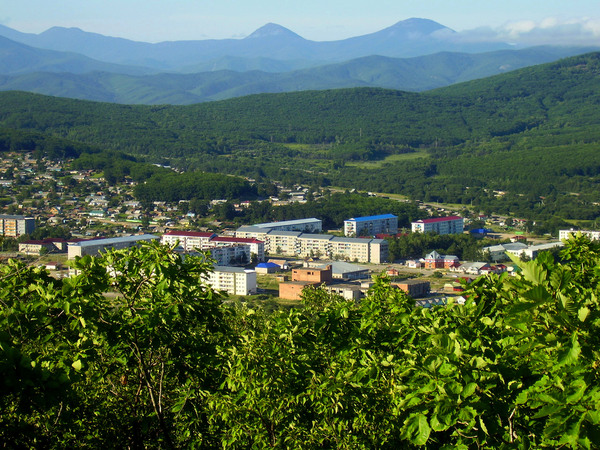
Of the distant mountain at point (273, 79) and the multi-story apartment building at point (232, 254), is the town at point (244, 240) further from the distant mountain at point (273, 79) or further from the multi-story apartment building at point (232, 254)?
the distant mountain at point (273, 79)

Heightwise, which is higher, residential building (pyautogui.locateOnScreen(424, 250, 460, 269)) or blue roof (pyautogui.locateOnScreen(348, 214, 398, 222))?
blue roof (pyautogui.locateOnScreen(348, 214, 398, 222))

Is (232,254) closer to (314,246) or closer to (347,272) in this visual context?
(314,246)

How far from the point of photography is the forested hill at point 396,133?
3778 centimetres

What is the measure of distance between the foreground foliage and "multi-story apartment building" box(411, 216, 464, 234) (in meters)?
23.2

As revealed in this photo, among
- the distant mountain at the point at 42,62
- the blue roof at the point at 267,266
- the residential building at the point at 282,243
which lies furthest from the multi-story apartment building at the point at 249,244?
the distant mountain at the point at 42,62

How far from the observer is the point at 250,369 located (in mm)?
2943

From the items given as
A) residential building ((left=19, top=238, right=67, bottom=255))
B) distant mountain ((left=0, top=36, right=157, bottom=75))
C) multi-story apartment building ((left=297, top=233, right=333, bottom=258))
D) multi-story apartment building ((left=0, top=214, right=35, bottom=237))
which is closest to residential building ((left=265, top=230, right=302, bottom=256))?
multi-story apartment building ((left=297, top=233, right=333, bottom=258))

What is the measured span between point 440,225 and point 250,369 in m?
24.2

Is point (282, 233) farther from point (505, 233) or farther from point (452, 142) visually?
point (452, 142)

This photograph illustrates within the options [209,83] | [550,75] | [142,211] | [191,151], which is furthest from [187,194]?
[209,83]

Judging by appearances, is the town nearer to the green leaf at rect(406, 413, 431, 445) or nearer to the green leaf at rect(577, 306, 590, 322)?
the green leaf at rect(406, 413, 431, 445)

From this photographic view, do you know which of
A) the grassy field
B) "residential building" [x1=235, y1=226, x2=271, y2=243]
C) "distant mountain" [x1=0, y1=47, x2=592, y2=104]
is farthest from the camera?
"distant mountain" [x1=0, y1=47, x2=592, y2=104]

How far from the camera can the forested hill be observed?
124 feet

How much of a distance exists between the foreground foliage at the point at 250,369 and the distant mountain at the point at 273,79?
10749 cm
